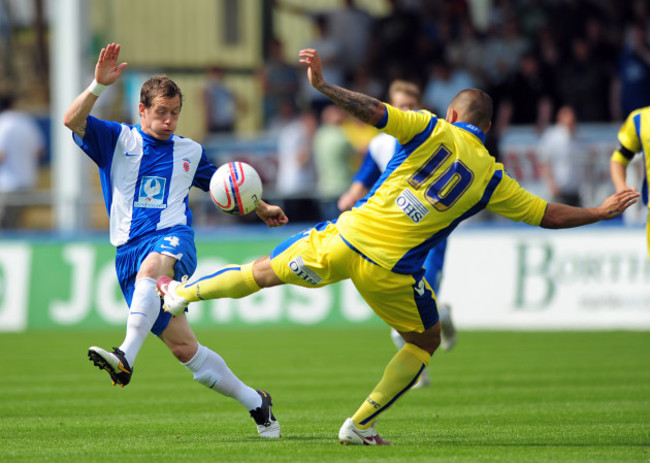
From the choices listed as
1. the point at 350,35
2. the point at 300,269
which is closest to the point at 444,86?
the point at 350,35

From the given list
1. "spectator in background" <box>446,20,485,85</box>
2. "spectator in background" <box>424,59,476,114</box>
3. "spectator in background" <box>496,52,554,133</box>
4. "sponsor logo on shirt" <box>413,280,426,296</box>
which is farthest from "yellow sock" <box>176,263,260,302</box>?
"spectator in background" <box>446,20,485,85</box>

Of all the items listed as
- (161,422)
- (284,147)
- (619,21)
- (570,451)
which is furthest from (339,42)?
(570,451)

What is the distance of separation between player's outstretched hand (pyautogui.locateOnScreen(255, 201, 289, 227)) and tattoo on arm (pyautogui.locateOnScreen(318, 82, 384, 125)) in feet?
4.28

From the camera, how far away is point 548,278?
655 inches

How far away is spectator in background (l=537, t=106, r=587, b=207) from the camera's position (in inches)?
695

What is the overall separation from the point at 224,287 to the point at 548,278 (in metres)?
10.6

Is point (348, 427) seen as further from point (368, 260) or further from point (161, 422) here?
point (161, 422)

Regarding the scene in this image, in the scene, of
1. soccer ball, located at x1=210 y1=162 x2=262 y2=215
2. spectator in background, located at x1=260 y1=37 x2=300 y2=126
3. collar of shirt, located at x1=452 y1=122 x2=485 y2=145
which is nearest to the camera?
collar of shirt, located at x1=452 y1=122 x2=485 y2=145

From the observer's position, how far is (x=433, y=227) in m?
6.89

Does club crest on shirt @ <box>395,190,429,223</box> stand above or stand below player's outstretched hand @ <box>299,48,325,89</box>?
below

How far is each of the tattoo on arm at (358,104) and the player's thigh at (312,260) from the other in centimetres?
79

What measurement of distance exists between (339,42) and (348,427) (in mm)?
16126

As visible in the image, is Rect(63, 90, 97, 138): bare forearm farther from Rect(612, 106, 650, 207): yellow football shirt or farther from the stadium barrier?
the stadium barrier

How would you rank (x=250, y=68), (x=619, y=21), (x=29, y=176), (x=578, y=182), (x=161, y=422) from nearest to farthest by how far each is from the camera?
1. (x=161, y=422)
2. (x=578, y=182)
3. (x=29, y=176)
4. (x=619, y=21)
5. (x=250, y=68)
